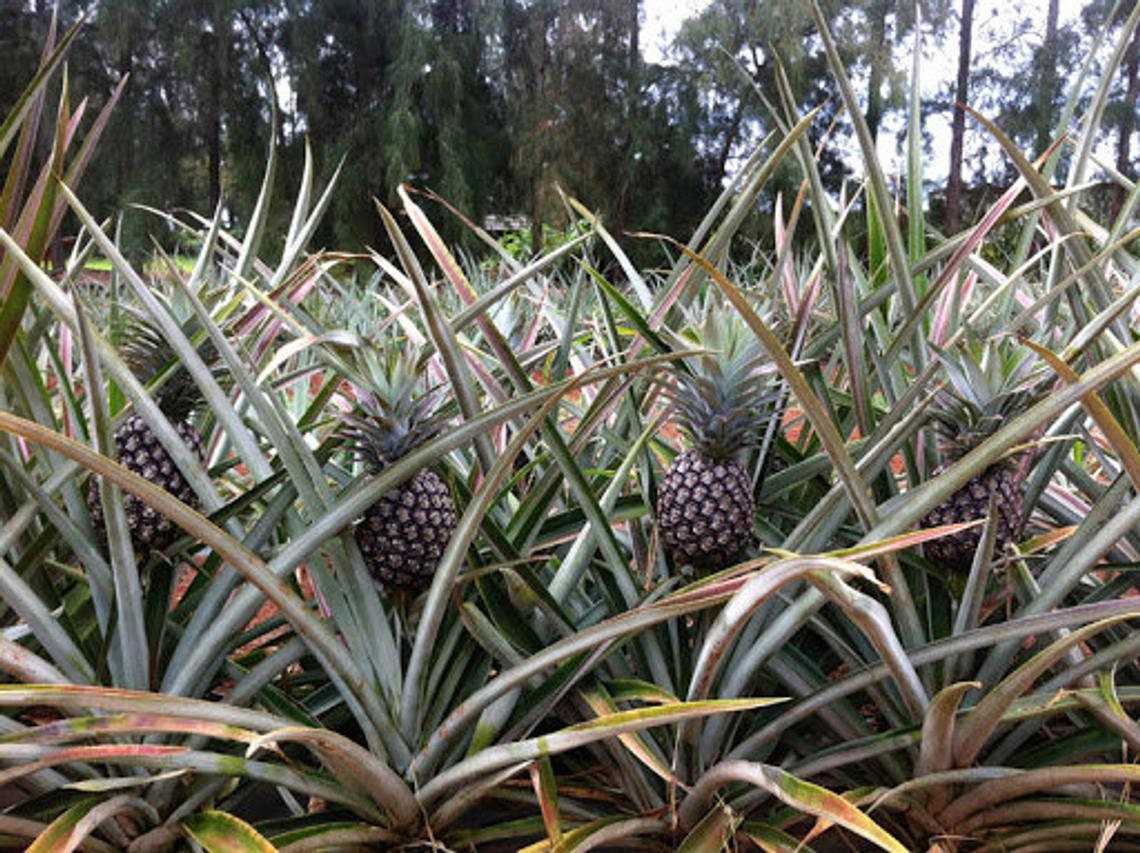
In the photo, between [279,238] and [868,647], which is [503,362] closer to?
[868,647]

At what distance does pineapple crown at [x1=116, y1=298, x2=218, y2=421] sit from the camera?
2.56 feet

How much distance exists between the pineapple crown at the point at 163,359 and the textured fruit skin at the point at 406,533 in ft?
0.71

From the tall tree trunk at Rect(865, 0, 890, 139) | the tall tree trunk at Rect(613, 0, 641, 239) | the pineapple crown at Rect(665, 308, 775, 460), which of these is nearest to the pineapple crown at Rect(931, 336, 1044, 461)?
the pineapple crown at Rect(665, 308, 775, 460)

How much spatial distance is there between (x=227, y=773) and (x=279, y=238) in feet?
23.4

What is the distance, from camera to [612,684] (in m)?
0.68

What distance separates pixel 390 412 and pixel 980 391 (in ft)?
1.44

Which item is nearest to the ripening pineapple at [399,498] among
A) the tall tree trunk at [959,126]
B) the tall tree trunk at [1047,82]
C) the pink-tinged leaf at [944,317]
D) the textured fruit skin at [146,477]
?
the textured fruit skin at [146,477]

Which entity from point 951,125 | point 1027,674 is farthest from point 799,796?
point 951,125

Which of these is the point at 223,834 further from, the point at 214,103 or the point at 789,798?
the point at 214,103

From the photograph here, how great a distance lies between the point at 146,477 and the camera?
0.74 meters

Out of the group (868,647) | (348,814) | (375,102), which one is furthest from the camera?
(375,102)

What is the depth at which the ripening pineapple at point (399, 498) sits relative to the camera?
0.68 metres

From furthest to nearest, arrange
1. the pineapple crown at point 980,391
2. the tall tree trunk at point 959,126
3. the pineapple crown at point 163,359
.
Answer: the tall tree trunk at point 959,126
the pineapple crown at point 163,359
the pineapple crown at point 980,391

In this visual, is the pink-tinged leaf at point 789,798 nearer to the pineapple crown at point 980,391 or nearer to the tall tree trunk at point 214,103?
the pineapple crown at point 980,391
